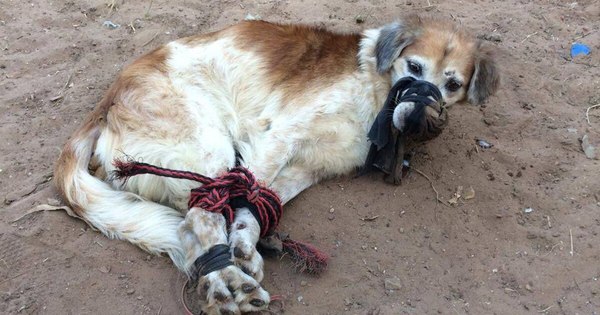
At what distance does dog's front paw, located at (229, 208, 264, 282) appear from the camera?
2.54 meters

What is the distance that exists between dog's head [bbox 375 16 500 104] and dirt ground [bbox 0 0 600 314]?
1.57ft

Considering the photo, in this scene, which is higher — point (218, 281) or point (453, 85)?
point (453, 85)

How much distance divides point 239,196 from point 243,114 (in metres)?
0.75

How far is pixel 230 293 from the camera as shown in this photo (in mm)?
2371

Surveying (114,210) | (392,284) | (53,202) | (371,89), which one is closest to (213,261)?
(114,210)

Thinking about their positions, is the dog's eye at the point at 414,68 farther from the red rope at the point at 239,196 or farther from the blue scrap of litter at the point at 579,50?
the blue scrap of litter at the point at 579,50

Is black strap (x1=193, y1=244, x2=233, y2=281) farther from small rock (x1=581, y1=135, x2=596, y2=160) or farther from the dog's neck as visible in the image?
small rock (x1=581, y1=135, x2=596, y2=160)

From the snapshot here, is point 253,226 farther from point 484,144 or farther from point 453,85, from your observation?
point 484,144

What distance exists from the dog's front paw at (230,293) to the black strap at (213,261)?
31 mm

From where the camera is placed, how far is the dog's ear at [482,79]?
330 cm

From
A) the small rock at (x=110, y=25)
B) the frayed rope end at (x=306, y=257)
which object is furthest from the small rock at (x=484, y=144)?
the small rock at (x=110, y=25)

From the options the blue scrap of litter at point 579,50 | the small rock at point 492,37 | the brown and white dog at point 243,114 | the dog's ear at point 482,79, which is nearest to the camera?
the brown and white dog at point 243,114

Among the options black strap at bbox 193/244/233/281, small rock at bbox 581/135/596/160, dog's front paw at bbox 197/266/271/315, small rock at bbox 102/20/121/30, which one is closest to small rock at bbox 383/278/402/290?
dog's front paw at bbox 197/266/271/315

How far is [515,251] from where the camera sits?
288 cm
